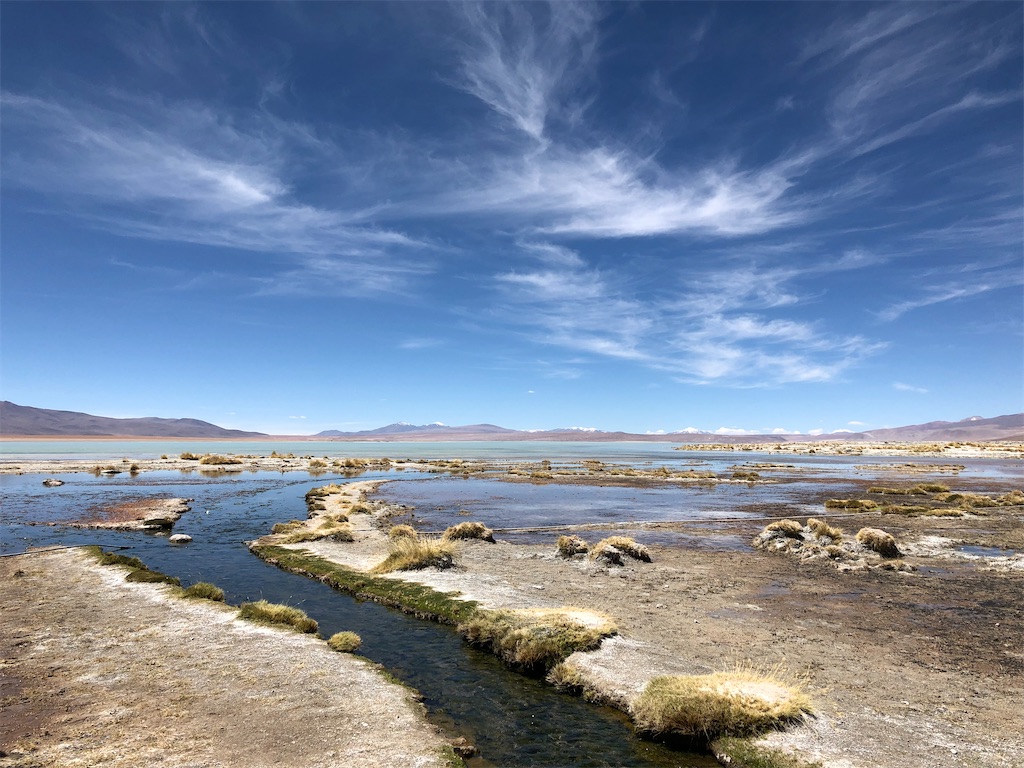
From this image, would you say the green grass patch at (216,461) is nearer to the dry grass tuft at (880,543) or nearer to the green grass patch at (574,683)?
the dry grass tuft at (880,543)

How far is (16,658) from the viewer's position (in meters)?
12.5

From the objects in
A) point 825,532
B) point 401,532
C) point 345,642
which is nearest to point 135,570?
point 345,642

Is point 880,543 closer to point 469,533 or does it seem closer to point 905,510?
point 469,533

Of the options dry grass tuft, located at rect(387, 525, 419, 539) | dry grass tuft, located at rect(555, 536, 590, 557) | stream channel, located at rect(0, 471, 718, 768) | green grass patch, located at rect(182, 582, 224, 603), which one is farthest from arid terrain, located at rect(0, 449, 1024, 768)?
dry grass tuft, located at rect(387, 525, 419, 539)

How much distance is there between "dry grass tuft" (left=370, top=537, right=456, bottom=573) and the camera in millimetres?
22047

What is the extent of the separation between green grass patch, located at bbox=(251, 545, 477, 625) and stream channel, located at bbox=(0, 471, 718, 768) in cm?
46

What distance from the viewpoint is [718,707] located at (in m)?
10.1

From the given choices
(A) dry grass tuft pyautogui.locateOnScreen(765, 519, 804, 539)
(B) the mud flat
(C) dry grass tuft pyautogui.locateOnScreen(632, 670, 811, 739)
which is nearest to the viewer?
(B) the mud flat

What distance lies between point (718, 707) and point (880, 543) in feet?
65.2

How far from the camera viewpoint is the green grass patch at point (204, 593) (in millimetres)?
17547

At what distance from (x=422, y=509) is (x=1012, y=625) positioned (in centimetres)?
3575

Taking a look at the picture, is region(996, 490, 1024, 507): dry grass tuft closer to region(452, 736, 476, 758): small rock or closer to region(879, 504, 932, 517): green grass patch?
region(879, 504, 932, 517): green grass patch

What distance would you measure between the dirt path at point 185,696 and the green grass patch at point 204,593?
1235mm

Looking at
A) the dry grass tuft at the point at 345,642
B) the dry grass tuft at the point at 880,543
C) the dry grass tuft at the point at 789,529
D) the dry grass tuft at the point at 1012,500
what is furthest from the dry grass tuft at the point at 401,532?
the dry grass tuft at the point at 1012,500
